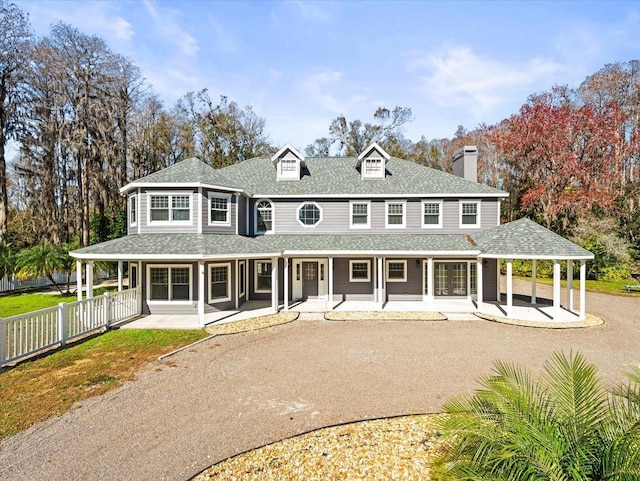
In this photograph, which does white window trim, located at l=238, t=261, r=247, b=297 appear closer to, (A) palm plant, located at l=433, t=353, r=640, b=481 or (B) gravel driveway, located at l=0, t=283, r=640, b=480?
(B) gravel driveway, located at l=0, t=283, r=640, b=480

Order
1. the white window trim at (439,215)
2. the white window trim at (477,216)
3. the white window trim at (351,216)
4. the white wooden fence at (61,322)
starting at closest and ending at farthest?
the white wooden fence at (61,322) < the white window trim at (477,216) < the white window trim at (439,215) < the white window trim at (351,216)

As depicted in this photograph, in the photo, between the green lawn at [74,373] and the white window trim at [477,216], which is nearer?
the green lawn at [74,373]

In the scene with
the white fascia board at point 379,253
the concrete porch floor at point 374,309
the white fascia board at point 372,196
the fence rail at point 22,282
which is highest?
the white fascia board at point 372,196

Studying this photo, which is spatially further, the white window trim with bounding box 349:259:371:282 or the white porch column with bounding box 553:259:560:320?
the white window trim with bounding box 349:259:371:282

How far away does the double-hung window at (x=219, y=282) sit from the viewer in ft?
47.2

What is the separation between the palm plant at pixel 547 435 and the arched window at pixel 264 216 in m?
14.5

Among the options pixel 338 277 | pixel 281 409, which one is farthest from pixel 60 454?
pixel 338 277

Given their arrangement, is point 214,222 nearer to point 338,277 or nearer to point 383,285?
point 338,277

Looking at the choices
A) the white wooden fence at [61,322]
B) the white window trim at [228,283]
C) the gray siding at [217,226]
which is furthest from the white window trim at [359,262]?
the white wooden fence at [61,322]

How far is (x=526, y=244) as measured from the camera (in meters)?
13.7

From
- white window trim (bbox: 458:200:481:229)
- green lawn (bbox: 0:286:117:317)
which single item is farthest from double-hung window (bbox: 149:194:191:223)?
white window trim (bbox: 458:200:481:229)

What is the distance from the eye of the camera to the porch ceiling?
12913 millimetres

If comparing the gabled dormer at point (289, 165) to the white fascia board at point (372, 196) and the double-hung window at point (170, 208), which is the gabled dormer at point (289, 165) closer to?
the white fascia board at point (372, 196)

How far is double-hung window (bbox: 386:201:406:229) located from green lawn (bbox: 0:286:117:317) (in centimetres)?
1729
